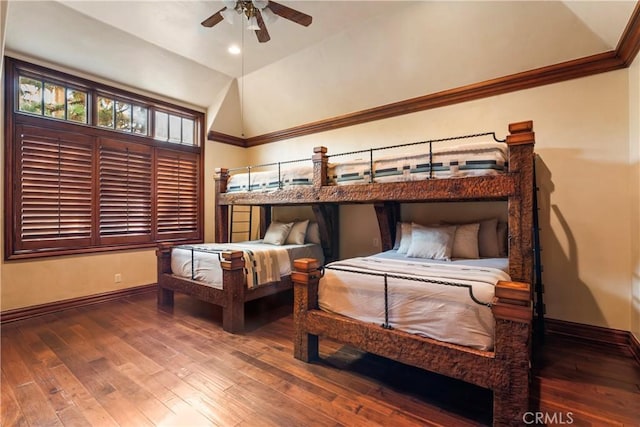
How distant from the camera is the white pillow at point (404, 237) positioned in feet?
10.3

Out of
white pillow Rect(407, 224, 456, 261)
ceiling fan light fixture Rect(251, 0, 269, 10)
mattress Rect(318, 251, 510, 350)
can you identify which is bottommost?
mattress Rect(318, 251, 510, 350)

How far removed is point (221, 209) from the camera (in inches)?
163

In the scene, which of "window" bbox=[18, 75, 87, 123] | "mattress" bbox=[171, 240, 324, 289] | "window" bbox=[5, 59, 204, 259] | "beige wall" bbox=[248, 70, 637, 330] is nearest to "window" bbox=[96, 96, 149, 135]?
"window" bbox=[5, 59, 204, 259]

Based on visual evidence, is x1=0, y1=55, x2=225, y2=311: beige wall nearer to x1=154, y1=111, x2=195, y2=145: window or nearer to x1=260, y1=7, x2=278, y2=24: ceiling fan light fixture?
x1=154, y1=111, x2=195, y2=145: window

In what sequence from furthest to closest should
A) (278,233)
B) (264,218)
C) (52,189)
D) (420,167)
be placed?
(264,218), (278,233), (52,189), (420,167)

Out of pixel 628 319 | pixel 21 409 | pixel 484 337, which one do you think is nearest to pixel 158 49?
pixel 21 409

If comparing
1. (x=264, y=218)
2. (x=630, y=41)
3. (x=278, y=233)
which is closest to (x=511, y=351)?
(x=630, y=41)

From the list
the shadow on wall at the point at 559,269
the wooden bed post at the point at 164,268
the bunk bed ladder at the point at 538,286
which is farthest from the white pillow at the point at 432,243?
the wooden bed post at the point at 164,268

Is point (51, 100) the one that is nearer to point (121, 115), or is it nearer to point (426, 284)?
point (121, 115)

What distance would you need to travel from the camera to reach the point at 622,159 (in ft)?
8.30

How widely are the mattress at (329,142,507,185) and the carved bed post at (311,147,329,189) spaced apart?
16 centimetres

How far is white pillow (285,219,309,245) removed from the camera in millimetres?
4057

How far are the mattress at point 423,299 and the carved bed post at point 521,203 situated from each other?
0.14m

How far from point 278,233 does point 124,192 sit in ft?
6.68
